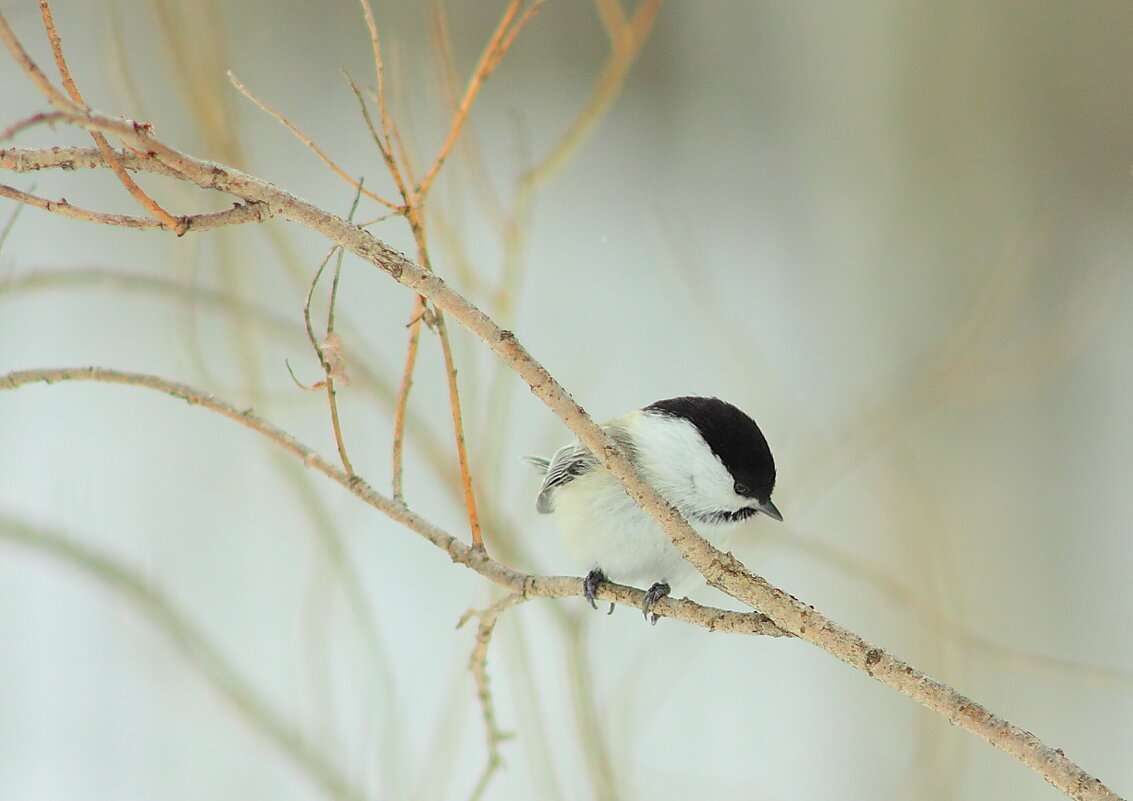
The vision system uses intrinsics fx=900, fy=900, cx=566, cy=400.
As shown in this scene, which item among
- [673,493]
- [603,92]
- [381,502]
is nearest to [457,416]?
[381,502]

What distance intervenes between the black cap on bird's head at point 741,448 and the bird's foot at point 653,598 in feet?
0.35

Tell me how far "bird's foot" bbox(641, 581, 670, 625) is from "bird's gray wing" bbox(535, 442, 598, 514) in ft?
0.42

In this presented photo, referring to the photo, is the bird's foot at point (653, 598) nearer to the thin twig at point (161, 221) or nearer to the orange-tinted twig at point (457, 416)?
the orange-tinted twig at point (457, 416)

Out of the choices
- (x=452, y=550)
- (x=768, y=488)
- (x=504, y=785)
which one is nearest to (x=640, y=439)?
(x=768, y=488)

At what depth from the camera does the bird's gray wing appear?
859mm

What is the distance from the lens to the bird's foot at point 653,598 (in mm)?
658

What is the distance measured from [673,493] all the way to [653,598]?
0.13m

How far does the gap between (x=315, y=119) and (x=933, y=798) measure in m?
1.46

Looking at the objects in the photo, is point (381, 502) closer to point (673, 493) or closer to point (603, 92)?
point (673, 493)

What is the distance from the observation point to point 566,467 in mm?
889

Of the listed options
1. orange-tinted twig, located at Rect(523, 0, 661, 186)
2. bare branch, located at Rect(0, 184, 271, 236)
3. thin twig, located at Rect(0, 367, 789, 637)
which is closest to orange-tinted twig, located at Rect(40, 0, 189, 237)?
bare branch, located at Rect(0, 184, 271, 236)

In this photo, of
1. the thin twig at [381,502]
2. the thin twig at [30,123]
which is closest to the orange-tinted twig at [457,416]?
the thin twig at [381,502]

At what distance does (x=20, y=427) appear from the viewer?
132 cm

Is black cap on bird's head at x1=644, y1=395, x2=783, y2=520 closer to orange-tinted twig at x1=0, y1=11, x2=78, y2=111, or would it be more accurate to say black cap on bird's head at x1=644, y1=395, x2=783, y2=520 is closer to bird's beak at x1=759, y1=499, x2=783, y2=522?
bird's beak at x1=759, y1=499, x2=783, y2=522
